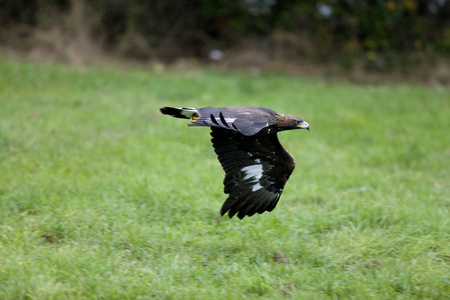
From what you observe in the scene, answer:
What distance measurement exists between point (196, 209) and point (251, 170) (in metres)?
0.86

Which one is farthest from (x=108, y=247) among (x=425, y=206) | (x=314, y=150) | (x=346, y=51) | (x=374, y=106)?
(x=346, y=51)

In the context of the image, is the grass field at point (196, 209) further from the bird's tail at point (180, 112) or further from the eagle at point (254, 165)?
the bird's tail at point (180, 112)

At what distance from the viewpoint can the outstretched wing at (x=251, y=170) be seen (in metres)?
4.28

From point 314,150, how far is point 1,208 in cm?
446

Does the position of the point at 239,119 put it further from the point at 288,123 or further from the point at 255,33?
the point at 255,33

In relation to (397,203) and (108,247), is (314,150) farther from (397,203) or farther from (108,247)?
(108,247)

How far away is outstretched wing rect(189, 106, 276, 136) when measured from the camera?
3.49 meters

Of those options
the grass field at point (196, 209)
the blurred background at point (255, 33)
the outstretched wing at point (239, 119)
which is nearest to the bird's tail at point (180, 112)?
the outstretched wing at point (239, 119)

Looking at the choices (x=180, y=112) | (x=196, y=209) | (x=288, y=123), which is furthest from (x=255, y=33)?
(x=180, y=112)

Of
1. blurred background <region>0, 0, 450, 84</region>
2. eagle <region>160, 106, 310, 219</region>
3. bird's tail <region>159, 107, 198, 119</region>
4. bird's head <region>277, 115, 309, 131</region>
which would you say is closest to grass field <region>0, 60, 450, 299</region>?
eagle <region>160, 106, 310, 219</region>

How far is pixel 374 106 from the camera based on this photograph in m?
9.67

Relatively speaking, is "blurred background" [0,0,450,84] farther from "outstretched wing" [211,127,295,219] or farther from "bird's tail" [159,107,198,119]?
"bird's tail" [159,107,198,119]

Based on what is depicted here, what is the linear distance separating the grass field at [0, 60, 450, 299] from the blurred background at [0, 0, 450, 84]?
4.35m

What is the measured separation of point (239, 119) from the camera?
3.79 meters
